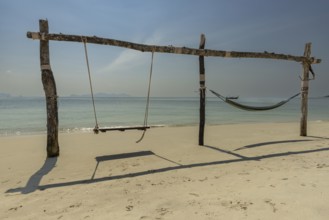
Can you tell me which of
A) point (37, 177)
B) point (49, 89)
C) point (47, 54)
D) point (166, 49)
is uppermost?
point (166, 49)

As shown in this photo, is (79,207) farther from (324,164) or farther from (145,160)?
(324,164)

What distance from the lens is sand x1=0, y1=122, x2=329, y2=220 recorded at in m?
2.87

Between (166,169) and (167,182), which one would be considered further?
(166,169)

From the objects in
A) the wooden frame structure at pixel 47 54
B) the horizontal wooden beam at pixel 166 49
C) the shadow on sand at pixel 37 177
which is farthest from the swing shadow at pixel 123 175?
the horizontal wooden beam at pixel 166 49

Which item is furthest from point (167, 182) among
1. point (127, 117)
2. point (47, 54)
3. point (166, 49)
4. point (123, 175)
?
point (127, 117)

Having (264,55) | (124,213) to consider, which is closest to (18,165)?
(124,213)

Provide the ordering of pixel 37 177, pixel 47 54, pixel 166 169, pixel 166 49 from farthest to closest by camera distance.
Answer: pixel 166 49
pixel 47 54
pixel 166 169
pixel 37 177

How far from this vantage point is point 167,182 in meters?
3.89

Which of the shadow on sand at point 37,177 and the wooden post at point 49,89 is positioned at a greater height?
the wooden post at point 49,89

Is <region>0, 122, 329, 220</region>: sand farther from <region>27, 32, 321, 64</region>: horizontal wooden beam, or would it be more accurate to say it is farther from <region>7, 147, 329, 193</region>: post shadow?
<region>27, 32, 321, 64</region>: horizontal wooden beam

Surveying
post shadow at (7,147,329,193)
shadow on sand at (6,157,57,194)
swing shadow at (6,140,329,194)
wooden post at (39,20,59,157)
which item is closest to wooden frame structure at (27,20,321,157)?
wooden post at (39,20,59,157)

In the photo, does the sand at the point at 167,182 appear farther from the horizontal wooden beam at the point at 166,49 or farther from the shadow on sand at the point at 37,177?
the horizontal wooden beam at the point at 166,49

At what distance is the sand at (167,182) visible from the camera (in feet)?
9.41

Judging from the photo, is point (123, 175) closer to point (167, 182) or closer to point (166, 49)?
point (167, 182)
